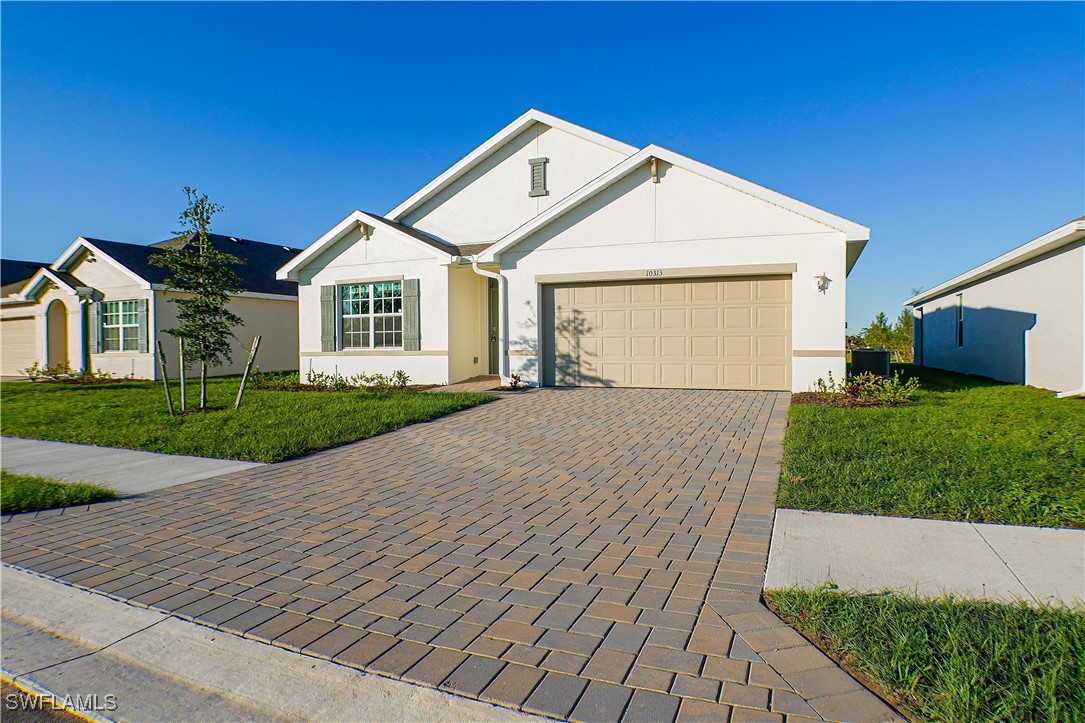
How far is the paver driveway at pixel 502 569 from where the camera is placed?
2.79 m

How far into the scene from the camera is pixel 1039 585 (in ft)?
11.8

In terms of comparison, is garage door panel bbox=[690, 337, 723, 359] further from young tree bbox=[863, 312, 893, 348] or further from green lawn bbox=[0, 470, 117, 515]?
young tree bbox=[863, 312, 893, 348]

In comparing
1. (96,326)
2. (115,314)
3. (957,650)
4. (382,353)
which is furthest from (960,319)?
(96,326)

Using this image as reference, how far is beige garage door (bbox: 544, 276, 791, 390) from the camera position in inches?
518

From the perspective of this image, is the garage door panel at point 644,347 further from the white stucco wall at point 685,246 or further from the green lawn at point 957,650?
the green lawn at point 957,650

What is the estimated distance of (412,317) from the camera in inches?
632

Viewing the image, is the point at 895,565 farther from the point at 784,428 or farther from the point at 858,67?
the point at 858,67

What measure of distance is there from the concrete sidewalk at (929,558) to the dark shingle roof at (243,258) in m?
17.1

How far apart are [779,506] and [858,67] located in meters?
11.7

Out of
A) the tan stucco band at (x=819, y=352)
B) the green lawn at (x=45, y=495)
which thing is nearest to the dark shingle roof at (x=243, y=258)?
the green lawn at (x=45, y=495)

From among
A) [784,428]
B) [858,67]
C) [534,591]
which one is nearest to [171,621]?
[534,591]

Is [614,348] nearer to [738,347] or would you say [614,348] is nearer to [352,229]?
[738,347]

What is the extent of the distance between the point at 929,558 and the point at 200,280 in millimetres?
12628

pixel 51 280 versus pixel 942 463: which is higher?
pixel 51 280
